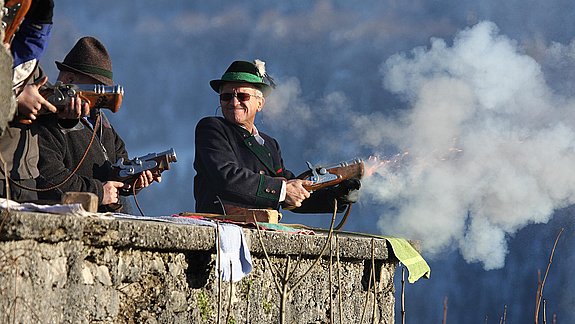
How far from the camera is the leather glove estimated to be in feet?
15.5

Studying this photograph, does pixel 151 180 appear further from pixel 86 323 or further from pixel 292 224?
pixel 86 323

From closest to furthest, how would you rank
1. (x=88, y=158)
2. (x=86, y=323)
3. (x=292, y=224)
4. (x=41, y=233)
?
(x=41, y=233), (x=86, y=323), (x=88, y=158), (x=292, y=224)

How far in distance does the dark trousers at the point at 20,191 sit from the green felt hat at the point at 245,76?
211cm

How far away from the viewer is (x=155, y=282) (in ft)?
16.6

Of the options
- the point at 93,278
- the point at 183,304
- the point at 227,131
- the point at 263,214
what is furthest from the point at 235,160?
the point at 93,278

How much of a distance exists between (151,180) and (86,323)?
1610 mm

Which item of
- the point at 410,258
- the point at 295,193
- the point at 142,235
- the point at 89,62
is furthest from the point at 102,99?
the point at 410,258

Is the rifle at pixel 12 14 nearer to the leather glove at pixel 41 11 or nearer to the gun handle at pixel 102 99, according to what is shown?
the leather glove at pixel 41 11

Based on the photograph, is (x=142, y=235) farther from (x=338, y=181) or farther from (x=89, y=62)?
(x=338, y=181)

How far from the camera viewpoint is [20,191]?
5.07 meters

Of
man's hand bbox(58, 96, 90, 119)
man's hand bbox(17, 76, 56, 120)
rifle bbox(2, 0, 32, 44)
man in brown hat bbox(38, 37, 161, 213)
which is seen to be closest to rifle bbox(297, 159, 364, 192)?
man in brown hat bbox(38, 37, 161, 213)

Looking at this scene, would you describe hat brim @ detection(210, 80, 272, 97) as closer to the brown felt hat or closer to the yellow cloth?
the brown felt hat

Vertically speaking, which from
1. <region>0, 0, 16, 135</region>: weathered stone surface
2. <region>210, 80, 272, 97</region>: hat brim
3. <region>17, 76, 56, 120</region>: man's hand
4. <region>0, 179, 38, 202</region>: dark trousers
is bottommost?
<region>0, 0, 16, 135</region>: weathered stone surface

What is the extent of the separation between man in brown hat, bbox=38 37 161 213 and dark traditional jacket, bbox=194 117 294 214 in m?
0.55
